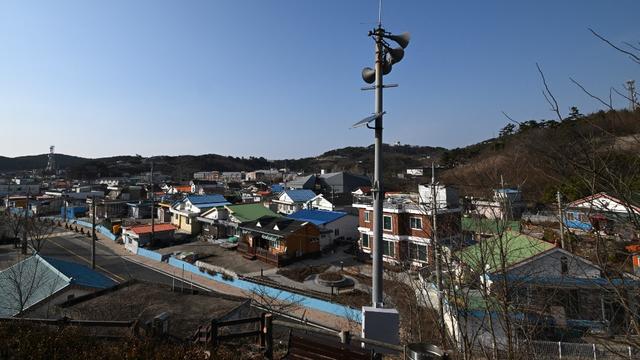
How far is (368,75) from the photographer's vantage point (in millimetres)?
4543

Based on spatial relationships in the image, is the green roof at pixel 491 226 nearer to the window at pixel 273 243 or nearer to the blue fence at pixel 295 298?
the blue fence at pixel 295 298

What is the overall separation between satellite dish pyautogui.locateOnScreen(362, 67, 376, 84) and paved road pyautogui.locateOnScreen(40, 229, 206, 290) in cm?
1983

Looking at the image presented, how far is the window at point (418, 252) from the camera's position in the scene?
22.6 metres

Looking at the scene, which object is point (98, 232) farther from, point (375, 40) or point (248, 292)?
point (375, 40)

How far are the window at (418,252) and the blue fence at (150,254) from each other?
66.6 ft

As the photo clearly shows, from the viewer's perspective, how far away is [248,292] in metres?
19.7

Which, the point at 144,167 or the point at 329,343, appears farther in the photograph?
the point at 144,167

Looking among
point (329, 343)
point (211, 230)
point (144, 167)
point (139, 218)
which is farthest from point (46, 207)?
point (144, 167)

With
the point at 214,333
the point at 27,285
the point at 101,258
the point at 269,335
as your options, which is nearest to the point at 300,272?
the point at 27,285

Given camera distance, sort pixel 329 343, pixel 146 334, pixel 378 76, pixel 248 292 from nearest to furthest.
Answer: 1. pixel 378 76
2. pixel 329 343
3. pixel 146 334
4. pixel 248 292

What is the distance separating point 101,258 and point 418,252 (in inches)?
1040

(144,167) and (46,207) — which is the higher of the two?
(144,167)

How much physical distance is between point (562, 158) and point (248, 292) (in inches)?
752

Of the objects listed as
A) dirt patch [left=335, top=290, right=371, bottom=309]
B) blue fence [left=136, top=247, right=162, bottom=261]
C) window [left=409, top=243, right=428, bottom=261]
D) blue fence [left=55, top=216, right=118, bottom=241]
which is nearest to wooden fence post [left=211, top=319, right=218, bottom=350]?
dirt patch [left=335, top=290, right=371, bottom=309]
